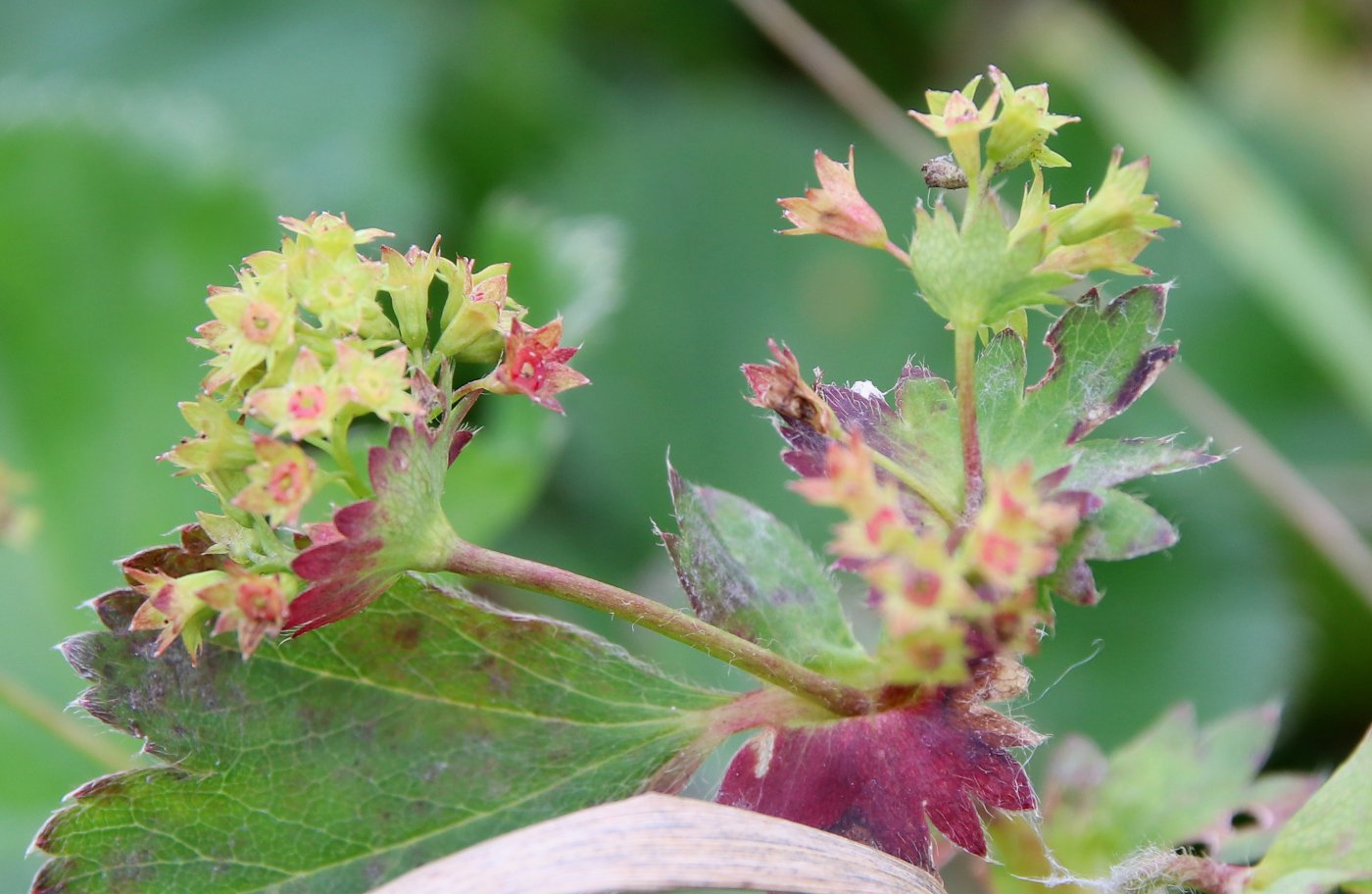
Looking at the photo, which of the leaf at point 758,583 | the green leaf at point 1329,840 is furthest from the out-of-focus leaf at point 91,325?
the green leaf at point 1329,840

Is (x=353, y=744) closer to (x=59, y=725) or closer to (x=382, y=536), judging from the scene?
(x=382, y=536)

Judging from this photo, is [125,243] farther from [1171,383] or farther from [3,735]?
[1171,383]

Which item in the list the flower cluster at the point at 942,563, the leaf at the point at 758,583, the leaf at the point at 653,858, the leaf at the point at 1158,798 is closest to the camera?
the flower cluster at the point at 942,563

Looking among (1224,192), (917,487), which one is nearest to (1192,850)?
(917,487)

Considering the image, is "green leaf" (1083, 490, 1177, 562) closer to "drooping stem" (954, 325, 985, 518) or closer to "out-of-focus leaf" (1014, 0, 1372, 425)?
"drooping stem" (954, 325, 985, 518)

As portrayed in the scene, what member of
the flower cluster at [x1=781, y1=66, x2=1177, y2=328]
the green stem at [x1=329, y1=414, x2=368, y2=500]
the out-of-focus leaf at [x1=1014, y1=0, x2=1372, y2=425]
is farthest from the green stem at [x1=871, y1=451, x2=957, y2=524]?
the out-of-focus leaf at [x1=1014, y1=0, x2=1372, y2=425]

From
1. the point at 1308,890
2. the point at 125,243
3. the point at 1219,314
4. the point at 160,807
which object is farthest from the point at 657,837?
the point at 1219,314

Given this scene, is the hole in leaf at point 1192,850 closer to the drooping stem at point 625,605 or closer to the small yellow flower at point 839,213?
the drooping stem at point 625,605
